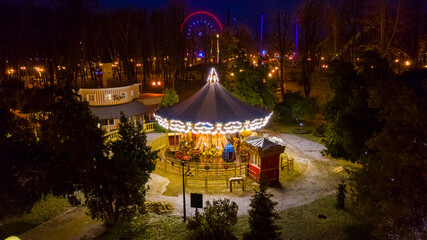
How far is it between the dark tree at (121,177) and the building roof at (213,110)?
291 inches

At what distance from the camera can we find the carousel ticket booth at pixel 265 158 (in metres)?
17.1

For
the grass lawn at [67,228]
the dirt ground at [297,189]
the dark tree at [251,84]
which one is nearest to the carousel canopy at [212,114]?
the dirt ground at [297,189]

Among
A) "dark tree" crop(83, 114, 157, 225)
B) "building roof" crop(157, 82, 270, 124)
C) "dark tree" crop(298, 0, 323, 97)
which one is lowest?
"dark tree" crop(83, 114, 157, 225)

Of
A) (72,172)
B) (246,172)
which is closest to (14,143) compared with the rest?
(72,172)

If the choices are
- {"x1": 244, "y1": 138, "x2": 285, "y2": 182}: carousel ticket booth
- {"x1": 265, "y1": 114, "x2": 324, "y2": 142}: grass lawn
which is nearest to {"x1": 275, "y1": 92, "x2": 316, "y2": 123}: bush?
{"x1": 265, "y1": 114, "x2": 324, "y2": 142}: grass lawn

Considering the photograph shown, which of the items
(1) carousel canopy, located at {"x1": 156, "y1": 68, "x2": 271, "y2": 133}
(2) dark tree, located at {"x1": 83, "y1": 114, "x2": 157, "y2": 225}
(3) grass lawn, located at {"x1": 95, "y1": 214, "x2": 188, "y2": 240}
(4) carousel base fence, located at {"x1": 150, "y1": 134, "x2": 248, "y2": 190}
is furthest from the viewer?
(1) carousel canopy, located at {"x1": 156, "y1": 68, "x2": 271, "y2": 133}

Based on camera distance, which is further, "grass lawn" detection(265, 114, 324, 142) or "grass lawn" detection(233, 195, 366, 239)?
"grass lawn" detection(265, 114, 324, 142)

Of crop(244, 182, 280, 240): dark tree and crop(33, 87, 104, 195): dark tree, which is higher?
crop(33, 87, 104, 195): dark tree

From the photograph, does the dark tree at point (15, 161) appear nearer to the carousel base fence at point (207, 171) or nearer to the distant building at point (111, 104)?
the carousel base fence at point (207, 171)

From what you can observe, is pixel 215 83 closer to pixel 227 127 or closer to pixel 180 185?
pixel 227 127

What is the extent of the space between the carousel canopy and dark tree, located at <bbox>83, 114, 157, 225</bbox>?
23.1ft

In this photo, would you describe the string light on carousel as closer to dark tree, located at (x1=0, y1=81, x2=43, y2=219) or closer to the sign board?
→ the sign board

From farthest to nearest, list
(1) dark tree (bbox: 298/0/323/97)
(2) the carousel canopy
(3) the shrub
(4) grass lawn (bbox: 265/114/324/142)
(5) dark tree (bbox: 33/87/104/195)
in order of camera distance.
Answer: (1) dark tree (bbox: 298/0/323/97) → (4) grass lawn (bbox: 265/114/324/142) → (2) the carousel canopy → (3) the shrub → (5) dark tree (bbox: 33/87/104/195)

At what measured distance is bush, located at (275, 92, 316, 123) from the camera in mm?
31361
